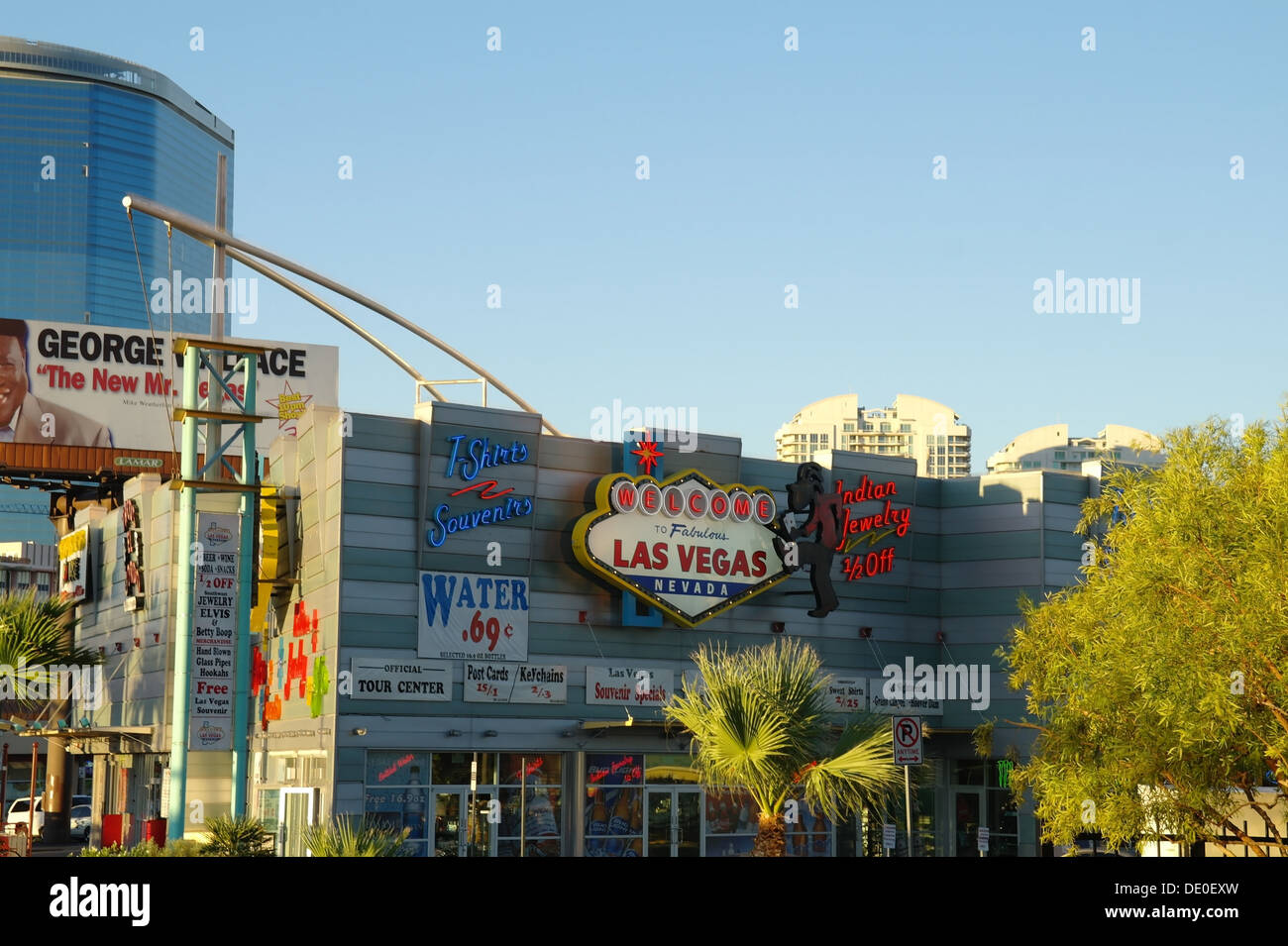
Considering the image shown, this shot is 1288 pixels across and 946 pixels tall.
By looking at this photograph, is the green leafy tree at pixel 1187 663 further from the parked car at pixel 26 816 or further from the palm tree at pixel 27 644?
the parked car at pixel 26 816

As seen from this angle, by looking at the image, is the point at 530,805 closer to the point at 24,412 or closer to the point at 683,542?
the point at 683,542

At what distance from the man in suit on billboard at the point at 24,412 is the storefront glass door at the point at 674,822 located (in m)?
37.4

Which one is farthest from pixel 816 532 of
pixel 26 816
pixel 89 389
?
pixel 26 816

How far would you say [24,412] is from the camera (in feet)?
210

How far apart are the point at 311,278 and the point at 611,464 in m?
8.81

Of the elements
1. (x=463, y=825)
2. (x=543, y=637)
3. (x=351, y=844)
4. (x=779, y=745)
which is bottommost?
(x=463, y=825)

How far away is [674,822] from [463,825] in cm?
558

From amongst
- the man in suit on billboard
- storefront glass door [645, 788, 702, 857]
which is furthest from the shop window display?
the man in suit on billboard

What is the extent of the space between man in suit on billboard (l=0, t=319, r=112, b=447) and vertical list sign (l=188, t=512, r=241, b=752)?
31.8 meters

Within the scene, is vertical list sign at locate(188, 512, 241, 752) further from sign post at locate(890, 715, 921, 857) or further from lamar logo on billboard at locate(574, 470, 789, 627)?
sign post at locate(890, 715, 921, 857)

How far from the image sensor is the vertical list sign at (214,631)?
34500mm

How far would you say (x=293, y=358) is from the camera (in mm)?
69812

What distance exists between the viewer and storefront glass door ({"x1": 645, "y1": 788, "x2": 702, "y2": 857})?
3700 centimetres
